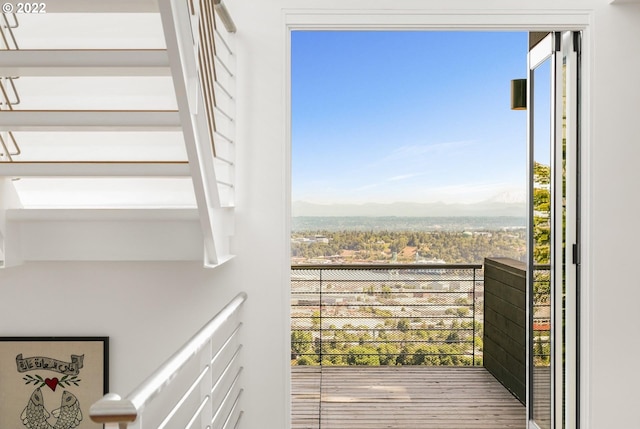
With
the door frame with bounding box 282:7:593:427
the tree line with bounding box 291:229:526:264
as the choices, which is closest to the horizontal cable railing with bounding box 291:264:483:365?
the tree line with bounding box 291:229:526:264

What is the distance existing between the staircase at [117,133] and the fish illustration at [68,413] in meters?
0.71

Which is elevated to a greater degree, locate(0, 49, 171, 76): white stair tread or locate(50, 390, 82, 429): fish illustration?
locate(0, 49, 171, 76): white stair tread

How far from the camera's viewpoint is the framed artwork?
2.61 metres

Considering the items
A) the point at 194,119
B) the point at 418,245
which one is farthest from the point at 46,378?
the point at 418,245

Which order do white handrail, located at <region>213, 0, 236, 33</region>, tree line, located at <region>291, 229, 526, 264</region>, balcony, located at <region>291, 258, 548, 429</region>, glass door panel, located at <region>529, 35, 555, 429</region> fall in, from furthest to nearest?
1. tree line, located at <region>291, 229, 526, 264</region>
2. balcony, located at <region>291, 258, 548, 429</region>
3. glass door panel, located at <region>529, 35, 555, 429</region>
4. white handrail, located at <region>213, 0, 236, 33</region>

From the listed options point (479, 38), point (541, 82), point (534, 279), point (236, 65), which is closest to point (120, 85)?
point (236, 65)

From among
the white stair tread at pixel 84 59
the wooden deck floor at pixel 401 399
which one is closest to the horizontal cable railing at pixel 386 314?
the wooden deck floor at pixel 401 399

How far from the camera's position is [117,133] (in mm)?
2594

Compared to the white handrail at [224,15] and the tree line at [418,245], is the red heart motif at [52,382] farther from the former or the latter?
the tree line at [418,245]

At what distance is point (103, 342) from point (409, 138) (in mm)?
3514

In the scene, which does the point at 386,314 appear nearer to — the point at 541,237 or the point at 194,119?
the point at 541,237

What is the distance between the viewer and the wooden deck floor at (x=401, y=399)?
11.6ft

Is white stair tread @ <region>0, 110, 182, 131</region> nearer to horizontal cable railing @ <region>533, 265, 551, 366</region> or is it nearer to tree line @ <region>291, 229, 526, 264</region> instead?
horizontal cable railing @ <region>533, 265, 551, 366</region>

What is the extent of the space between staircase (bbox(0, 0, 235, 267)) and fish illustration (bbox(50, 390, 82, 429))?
71cm
